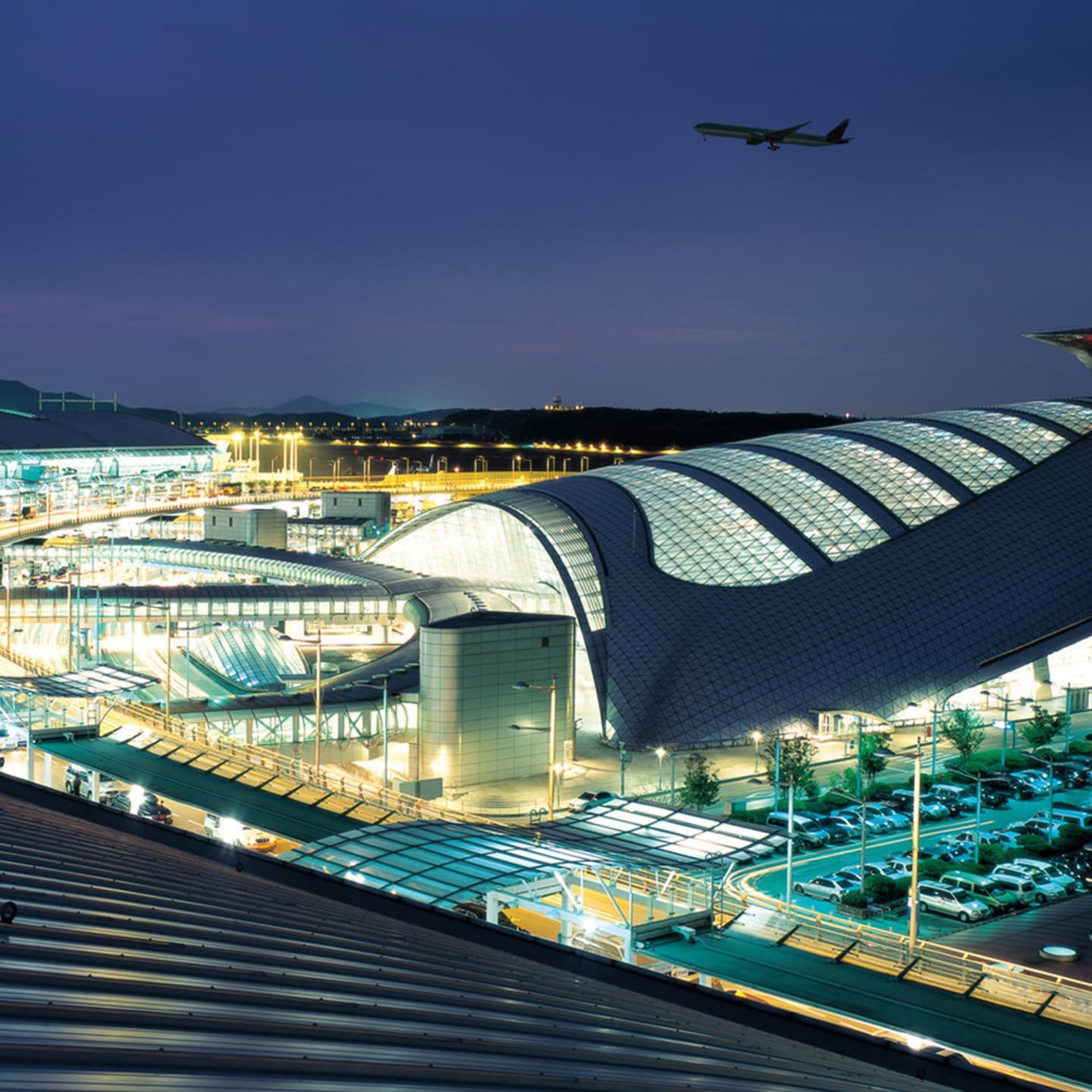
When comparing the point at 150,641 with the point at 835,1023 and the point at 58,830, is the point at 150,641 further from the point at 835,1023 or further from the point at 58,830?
the point at 835,1023

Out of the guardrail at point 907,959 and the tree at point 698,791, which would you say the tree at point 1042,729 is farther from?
the guardrail at point 907,959

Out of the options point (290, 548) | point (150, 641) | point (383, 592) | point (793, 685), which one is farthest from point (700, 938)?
point (290, 548)

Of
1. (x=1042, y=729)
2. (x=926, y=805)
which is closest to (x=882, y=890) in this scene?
(x=926, y=805)

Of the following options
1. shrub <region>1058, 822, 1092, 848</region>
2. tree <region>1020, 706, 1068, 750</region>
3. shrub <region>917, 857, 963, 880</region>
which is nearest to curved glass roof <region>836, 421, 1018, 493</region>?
tree <region>1020, 706, 1068, 750</region>

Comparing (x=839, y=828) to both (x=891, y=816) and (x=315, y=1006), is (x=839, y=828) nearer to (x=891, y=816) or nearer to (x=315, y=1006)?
(x=891, y=816)

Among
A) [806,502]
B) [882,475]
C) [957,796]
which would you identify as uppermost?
[882,475]

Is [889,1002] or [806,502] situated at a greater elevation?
[806,502]

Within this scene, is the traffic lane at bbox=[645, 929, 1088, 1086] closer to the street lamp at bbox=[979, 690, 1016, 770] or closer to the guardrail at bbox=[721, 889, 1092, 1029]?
the guardrail at bbox=[721, 889, 1092, 1029]
